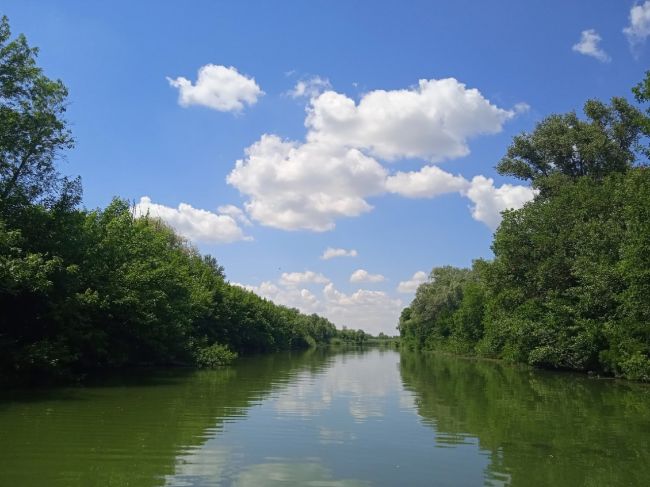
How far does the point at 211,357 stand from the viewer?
47031 millimetres

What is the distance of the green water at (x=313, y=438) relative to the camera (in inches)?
436

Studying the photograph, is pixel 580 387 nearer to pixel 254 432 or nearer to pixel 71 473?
pixel 254 432

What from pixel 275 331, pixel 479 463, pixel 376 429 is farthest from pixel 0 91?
pixel 275 331

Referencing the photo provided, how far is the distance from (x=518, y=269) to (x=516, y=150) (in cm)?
1437

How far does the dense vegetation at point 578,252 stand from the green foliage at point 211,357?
24440 millimetres

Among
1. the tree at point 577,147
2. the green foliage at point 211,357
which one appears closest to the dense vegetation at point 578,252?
the tree at point 577,147

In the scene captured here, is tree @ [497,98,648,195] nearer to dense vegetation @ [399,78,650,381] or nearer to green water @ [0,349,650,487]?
dense vegetation @ [399,78,650,381]

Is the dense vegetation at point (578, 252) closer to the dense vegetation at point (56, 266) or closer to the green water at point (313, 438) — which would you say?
the green water at point (313, 438)

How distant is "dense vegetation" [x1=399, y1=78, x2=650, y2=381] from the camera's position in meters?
33.1

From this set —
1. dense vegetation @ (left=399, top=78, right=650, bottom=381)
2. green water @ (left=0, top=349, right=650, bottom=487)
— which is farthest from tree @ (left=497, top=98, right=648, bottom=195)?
green water @ (left=0, top=349, right=650, bottom=487)

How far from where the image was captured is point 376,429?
679 inches

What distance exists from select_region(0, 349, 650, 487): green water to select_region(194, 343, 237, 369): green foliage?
741 inches

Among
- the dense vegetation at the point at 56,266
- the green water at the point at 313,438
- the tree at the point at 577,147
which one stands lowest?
the green water at the point at 313,438

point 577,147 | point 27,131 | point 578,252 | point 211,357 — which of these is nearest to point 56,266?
point 27,131
